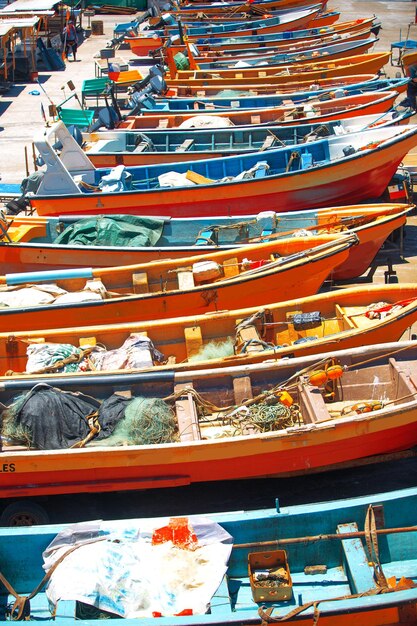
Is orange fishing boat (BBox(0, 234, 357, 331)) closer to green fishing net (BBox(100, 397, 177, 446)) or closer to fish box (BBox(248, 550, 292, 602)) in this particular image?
green fishing net (BBox(100, 397, 177, 446))

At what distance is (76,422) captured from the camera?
8.36 m

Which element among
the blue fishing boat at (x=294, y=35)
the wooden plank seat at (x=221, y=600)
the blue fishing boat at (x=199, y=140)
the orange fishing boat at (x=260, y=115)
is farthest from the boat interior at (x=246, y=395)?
the blue fishing boat at (x=294, y=35)

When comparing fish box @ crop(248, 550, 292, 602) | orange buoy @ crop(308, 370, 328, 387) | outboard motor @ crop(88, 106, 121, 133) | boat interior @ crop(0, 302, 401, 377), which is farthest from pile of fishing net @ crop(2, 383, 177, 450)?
outboard motor @ crop(88, 106, 121, 133)

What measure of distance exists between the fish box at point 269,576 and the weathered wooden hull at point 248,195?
25.2 ft

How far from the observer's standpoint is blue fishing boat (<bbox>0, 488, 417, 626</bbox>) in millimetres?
6242

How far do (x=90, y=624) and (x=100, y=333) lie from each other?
4.29 meters

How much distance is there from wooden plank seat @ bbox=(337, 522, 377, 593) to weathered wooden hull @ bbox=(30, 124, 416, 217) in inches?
295

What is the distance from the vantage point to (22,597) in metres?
6.59

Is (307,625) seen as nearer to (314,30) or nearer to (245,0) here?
(314,30)

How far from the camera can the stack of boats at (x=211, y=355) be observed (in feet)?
21.5

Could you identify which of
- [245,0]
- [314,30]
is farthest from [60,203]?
[245,0]

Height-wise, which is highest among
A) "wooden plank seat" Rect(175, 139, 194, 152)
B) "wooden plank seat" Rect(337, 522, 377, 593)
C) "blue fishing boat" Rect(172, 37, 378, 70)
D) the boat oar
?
"blue fishing boat" Rect(172, 37, 378, 70)

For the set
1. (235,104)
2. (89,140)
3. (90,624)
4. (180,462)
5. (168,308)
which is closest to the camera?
(90,624)

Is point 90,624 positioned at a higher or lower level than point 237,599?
higher
